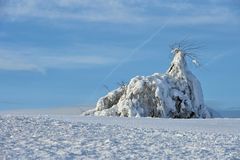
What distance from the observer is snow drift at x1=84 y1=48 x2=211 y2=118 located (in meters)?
34.2

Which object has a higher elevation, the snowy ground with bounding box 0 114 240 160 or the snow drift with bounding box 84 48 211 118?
the snow drift with bounding box 84 48 211 118

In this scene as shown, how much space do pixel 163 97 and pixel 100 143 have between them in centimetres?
2091

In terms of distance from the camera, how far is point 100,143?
43.9 ft

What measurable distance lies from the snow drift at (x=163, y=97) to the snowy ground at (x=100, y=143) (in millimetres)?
17041

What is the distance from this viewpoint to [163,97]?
3406 centimetres

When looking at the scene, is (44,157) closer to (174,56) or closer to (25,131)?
(25,131)

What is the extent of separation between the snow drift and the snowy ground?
671 inches

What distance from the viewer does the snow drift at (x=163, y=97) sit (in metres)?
34.2

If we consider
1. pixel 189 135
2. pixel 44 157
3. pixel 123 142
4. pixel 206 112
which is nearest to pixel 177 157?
pixel 123 142

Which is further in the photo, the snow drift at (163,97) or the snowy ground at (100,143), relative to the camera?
the snow drift at (163,97)

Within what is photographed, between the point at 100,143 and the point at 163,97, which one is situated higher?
the point at 163,97

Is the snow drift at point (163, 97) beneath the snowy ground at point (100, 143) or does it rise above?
above

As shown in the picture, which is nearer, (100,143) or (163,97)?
(100,143)

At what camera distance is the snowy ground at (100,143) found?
39.7ft
